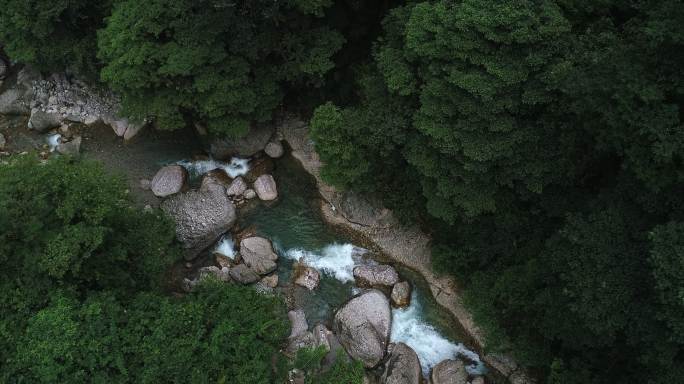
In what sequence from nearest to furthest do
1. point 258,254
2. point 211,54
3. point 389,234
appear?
point 211,54 → point 258,254 → point 389,234

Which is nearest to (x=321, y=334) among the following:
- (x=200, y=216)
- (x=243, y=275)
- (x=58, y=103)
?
(x=243, y=275)

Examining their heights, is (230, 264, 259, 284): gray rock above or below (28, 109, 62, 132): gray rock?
above

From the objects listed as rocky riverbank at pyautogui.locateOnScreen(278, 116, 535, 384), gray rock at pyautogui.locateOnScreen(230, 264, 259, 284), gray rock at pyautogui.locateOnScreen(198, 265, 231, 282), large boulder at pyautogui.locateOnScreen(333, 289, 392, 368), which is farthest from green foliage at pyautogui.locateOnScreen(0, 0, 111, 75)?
large boulder at pyautogui.locateOnScreen(333, 289, 392, 368)

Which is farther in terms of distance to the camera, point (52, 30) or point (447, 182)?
point (52, 30)

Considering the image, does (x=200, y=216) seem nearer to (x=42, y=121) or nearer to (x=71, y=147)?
(x=71, y=147)

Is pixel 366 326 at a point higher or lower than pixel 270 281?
higher

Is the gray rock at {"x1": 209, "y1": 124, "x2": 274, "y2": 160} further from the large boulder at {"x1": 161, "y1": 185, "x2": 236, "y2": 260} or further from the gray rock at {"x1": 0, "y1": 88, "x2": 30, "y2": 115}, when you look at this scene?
the gray rock at {"x1": 0, "y1": 88, "x2": 30, "y2": 115}

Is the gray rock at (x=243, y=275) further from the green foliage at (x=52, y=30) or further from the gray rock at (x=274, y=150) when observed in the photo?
the green foliage at (x=52, y=30)
